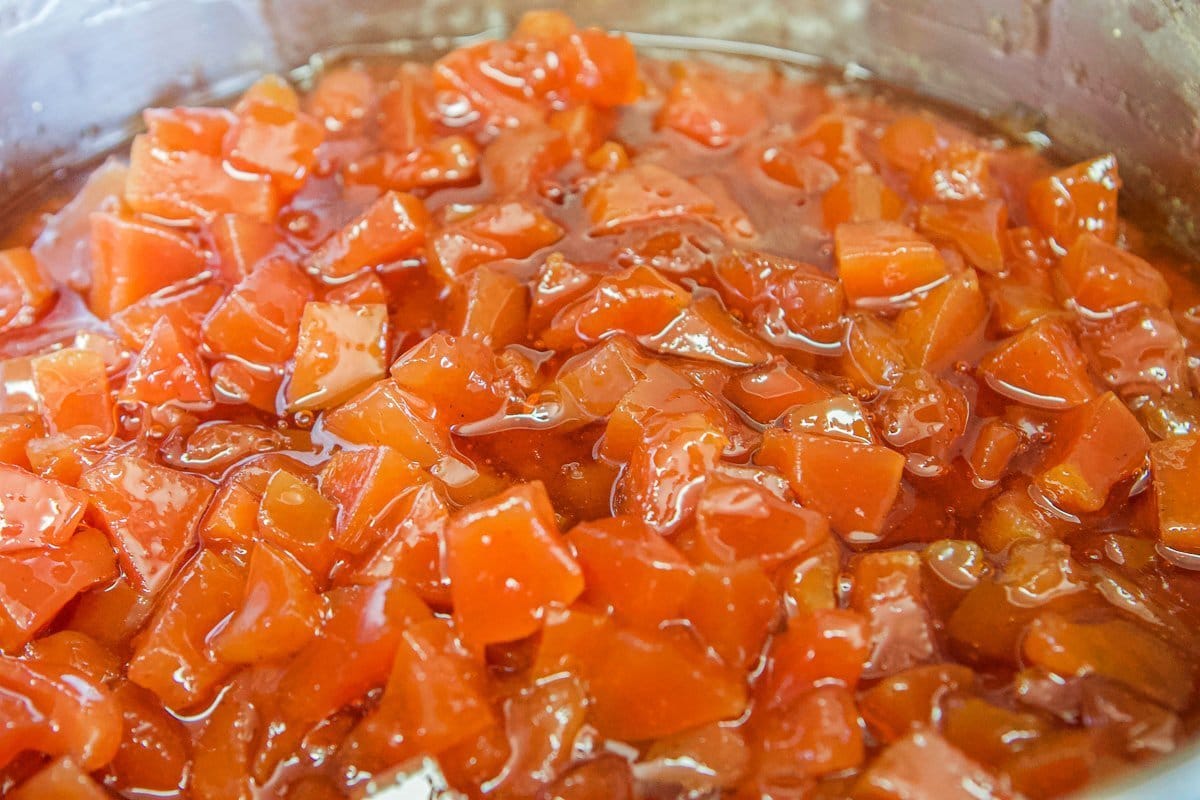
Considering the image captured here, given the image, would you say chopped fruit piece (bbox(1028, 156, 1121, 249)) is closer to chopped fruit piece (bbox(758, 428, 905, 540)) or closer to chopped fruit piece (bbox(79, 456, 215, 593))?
chopped fruit piece (bbox(758, 428, 905, 540))

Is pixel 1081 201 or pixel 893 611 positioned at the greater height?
pixel 1081 201

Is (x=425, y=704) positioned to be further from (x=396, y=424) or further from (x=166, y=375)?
(x=166, y=375)

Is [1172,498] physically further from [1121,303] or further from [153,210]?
[153,210]

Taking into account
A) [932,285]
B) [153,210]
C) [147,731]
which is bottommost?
[147,731]

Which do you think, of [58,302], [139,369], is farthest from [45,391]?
[58,302]

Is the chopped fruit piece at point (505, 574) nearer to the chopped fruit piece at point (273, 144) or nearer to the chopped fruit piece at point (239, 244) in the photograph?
the chopped fruit piece at point (239, 244)

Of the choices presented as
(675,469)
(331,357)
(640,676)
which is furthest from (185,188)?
(640,676)

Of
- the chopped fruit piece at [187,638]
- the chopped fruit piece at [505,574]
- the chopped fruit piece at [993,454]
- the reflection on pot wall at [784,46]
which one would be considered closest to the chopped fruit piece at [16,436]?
the chopped fruit piece at [187,638]

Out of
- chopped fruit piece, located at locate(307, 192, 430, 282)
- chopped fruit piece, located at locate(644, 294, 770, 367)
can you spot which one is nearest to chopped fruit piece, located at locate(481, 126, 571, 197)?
chopped fruit piece, located at locate(307, 192, 430, 282)
